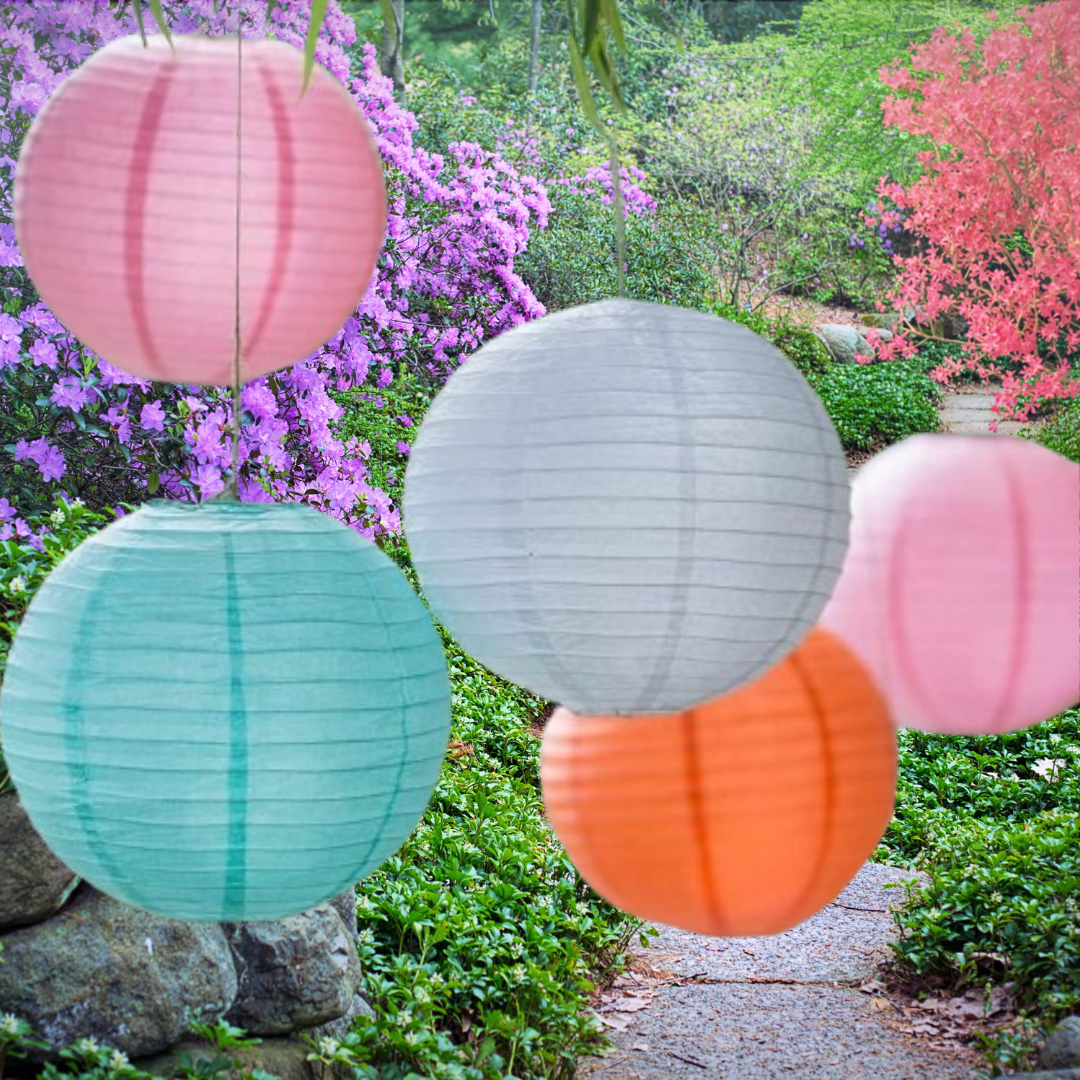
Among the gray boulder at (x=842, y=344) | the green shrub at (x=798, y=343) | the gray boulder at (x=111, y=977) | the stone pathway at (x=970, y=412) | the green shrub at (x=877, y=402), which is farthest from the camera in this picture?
the gray boulder at (x=842, y=344)

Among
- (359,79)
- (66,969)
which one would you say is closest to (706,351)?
(66,969)

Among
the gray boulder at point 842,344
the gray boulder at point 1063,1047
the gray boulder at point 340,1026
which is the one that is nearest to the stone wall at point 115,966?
the gray boulder at point 340,1026

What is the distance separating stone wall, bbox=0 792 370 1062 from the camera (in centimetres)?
237

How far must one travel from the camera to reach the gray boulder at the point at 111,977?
7.73ft

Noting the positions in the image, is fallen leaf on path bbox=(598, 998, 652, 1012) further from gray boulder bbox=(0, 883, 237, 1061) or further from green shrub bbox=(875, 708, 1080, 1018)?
gray boulder bbox=(0, 883, 237, 1061)

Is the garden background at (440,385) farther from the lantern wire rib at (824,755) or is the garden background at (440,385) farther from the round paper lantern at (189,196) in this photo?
the lantern wire rib at (824,755)

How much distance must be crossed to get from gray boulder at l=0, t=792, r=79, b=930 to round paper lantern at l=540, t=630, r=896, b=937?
131cm

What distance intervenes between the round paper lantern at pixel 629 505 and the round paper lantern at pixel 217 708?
137mm

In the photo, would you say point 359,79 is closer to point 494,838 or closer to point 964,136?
point 964,136

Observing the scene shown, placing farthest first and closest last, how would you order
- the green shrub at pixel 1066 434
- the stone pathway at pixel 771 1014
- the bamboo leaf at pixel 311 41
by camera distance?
the green shrub at pixel 1066 434, the stone pathway at pixel 771 1014, the bamboo leaf at pixel 311 41

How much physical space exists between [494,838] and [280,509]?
113 inches

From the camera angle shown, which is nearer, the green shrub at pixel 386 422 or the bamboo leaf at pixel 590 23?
the bamboo leaf at pixel 590 23

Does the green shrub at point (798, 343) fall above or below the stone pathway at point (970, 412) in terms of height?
above

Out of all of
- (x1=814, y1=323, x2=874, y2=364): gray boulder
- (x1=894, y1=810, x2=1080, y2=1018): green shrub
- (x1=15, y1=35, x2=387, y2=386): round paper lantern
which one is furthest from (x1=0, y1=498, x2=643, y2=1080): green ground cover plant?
(x1=814, y1=323, x2=874, y2=364): gray boulder
